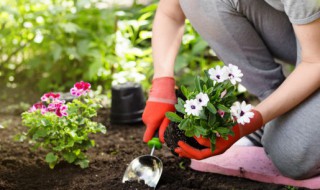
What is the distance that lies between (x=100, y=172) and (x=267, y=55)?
0.87 m

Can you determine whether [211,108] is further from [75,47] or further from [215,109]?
[75,47]

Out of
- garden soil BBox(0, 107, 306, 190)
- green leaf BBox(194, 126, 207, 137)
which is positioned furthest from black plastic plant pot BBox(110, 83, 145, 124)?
green leaf BBox(194, 126, 207, 137)

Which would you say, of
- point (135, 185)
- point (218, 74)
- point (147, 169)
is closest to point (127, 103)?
point (147, 169)

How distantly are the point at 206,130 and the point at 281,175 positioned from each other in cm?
56

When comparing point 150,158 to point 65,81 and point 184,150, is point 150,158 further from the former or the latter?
point 65,81

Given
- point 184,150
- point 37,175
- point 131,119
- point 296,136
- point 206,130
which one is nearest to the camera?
point 206,130

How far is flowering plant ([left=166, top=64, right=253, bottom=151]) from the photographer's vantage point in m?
1.95

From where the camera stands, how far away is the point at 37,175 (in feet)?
7.96

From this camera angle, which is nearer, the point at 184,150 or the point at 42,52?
the point at 184,150

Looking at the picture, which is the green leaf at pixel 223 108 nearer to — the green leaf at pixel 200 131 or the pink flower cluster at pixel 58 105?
the green leaf at pixel 200 131

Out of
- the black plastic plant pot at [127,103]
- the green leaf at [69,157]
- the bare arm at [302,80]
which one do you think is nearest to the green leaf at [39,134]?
the green leaf at [69,157]

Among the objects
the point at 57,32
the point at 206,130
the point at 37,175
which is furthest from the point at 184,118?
the point at 57,32

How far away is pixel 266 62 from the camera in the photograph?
101 inches

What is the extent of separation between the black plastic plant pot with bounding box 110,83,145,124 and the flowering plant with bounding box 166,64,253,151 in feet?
3.31
